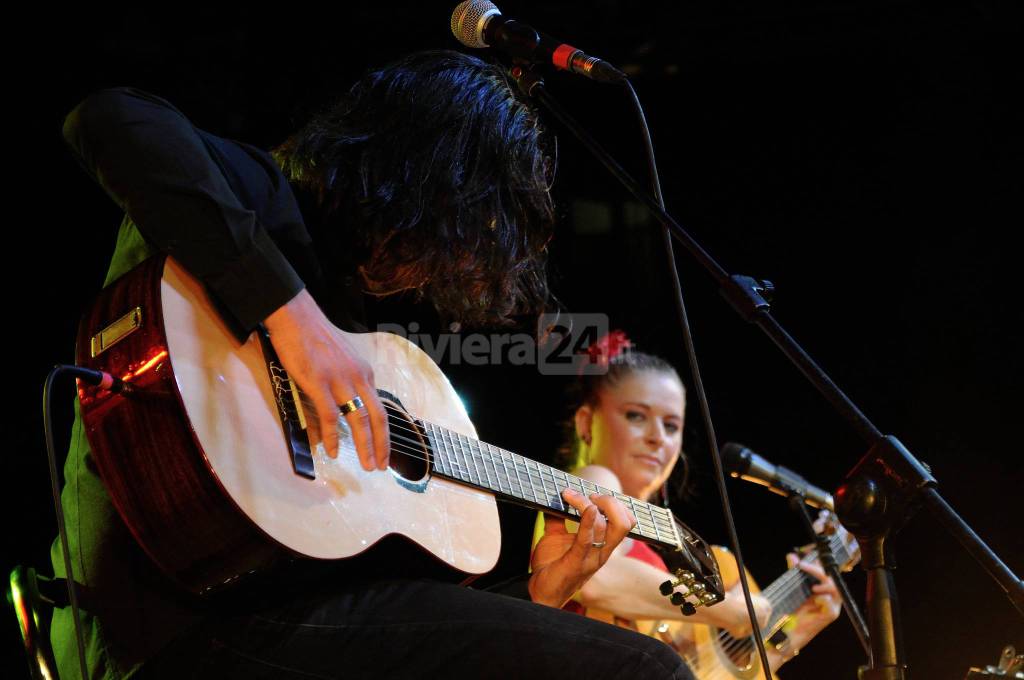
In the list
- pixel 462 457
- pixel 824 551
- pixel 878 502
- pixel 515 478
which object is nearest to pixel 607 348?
pixel 824 551

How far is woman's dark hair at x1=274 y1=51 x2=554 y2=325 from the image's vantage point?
6.79ft

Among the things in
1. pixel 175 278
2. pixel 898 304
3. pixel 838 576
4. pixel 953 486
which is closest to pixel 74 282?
pixel 175 278

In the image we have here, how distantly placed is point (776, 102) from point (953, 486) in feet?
7.11

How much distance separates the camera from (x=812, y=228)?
4.84 m

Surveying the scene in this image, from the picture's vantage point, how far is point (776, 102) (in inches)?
188

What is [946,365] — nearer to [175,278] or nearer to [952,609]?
[952,609]

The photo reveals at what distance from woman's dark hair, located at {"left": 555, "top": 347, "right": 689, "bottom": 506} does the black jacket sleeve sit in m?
2.74

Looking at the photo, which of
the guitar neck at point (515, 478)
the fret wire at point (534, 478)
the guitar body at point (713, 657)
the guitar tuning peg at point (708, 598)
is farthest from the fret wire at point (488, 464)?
the guitar body at point (713, 657)

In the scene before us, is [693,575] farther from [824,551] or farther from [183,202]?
[183,202]

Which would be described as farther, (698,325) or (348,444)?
(698,325)

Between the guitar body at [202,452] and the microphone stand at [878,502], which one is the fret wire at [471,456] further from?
the microphone stand at [878,502]

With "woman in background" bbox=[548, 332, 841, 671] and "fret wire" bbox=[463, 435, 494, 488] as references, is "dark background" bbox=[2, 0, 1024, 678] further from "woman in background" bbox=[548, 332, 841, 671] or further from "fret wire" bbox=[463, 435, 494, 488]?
"fret wire" bbox=[463, 435, 494, 488]

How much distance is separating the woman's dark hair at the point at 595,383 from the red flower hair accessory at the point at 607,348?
0.02m

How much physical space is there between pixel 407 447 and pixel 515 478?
0.33 metres
